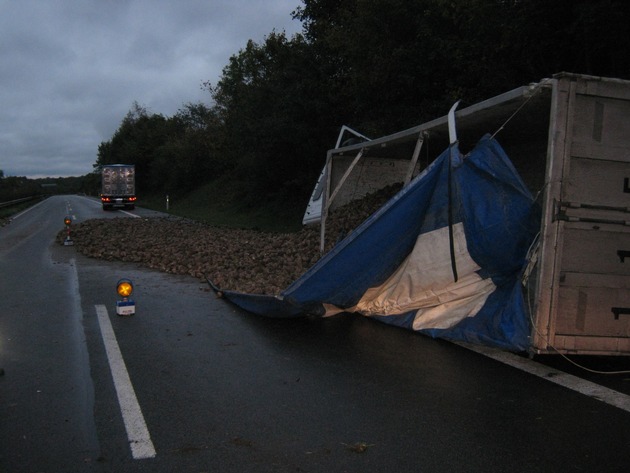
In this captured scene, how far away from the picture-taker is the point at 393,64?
618 inches

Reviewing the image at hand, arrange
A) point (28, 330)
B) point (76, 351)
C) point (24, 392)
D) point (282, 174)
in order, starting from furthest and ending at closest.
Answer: point (282, 174) < point (28, 330) < point (76, 351) < point (24, 392)

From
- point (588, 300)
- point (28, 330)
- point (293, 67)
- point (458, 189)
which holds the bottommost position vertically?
point (28, 330)

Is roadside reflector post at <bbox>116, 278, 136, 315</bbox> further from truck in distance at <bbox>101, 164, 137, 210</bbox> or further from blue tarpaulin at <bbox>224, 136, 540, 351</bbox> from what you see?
truck in distance at <bbox>101, 164, 137, 210</bbox>

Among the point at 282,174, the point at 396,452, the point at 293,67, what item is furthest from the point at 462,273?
the point at 282,174

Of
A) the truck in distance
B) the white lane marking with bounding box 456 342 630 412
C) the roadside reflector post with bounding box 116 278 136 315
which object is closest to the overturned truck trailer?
the white lane marking with bounding box 456 342 630 412

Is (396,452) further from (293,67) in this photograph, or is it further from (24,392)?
(293,67)

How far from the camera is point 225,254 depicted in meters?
12.3

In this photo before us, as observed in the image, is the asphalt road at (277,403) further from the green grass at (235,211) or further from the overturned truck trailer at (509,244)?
the green grass at (235,211)

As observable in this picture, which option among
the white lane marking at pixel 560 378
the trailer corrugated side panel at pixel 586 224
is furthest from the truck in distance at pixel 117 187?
the trailer corrugated side panel at pixel 586 224

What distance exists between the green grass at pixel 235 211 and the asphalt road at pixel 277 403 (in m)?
14.7

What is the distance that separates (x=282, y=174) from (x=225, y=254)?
558 inches

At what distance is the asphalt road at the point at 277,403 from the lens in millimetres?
3468

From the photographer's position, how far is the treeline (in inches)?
471

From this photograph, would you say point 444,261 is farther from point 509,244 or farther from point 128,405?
point 128,405
